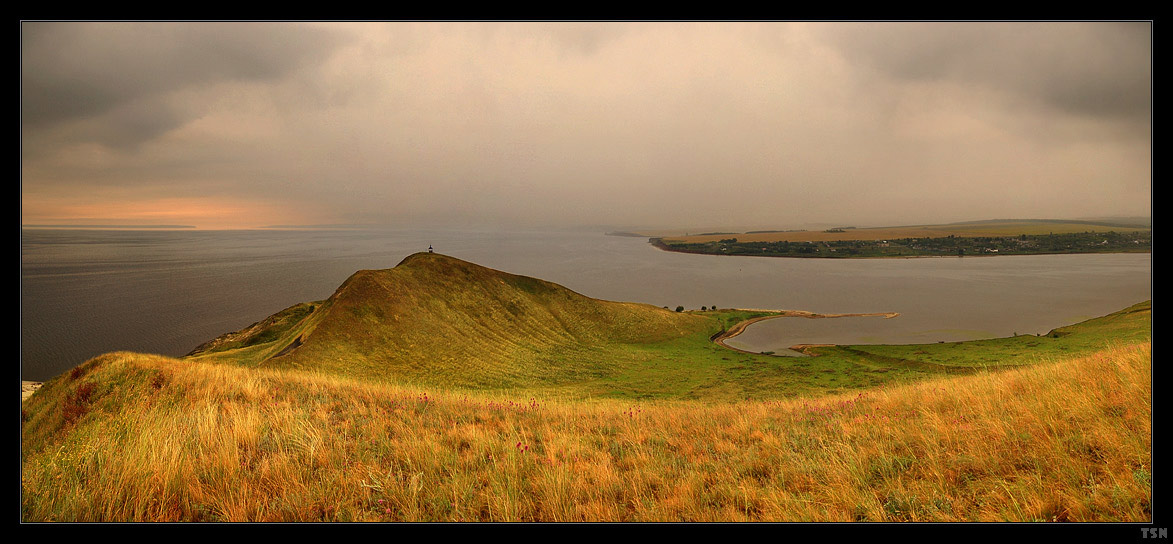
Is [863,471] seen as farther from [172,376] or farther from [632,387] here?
[632,387]

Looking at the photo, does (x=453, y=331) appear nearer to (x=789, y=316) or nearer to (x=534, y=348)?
(x=534, y=348)

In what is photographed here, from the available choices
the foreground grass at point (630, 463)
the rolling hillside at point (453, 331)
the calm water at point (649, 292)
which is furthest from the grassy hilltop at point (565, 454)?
the calm water at point (649, 292)

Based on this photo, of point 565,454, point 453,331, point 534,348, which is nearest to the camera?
point 565,454

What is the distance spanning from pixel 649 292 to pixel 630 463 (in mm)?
123275

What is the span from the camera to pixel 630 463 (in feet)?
14.5

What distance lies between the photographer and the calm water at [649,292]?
Result: 246 ft

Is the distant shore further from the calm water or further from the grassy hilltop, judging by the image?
the grassy hilltop

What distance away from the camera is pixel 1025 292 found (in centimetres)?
11844

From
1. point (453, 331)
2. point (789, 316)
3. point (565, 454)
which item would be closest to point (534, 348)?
point (453, 331)

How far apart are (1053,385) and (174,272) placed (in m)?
222

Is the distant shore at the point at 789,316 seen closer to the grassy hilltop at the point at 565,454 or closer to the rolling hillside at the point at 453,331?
the rolling hillside at the point at 453,331

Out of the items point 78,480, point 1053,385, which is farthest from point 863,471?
point 78,480

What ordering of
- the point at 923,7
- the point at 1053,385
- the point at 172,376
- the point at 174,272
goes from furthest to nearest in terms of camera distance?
1. the point at 174,272
2. the point at 172,376
3. the point at 1053,385
4. the point at 923,7

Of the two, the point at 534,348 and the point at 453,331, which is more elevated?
the point at 453,331
